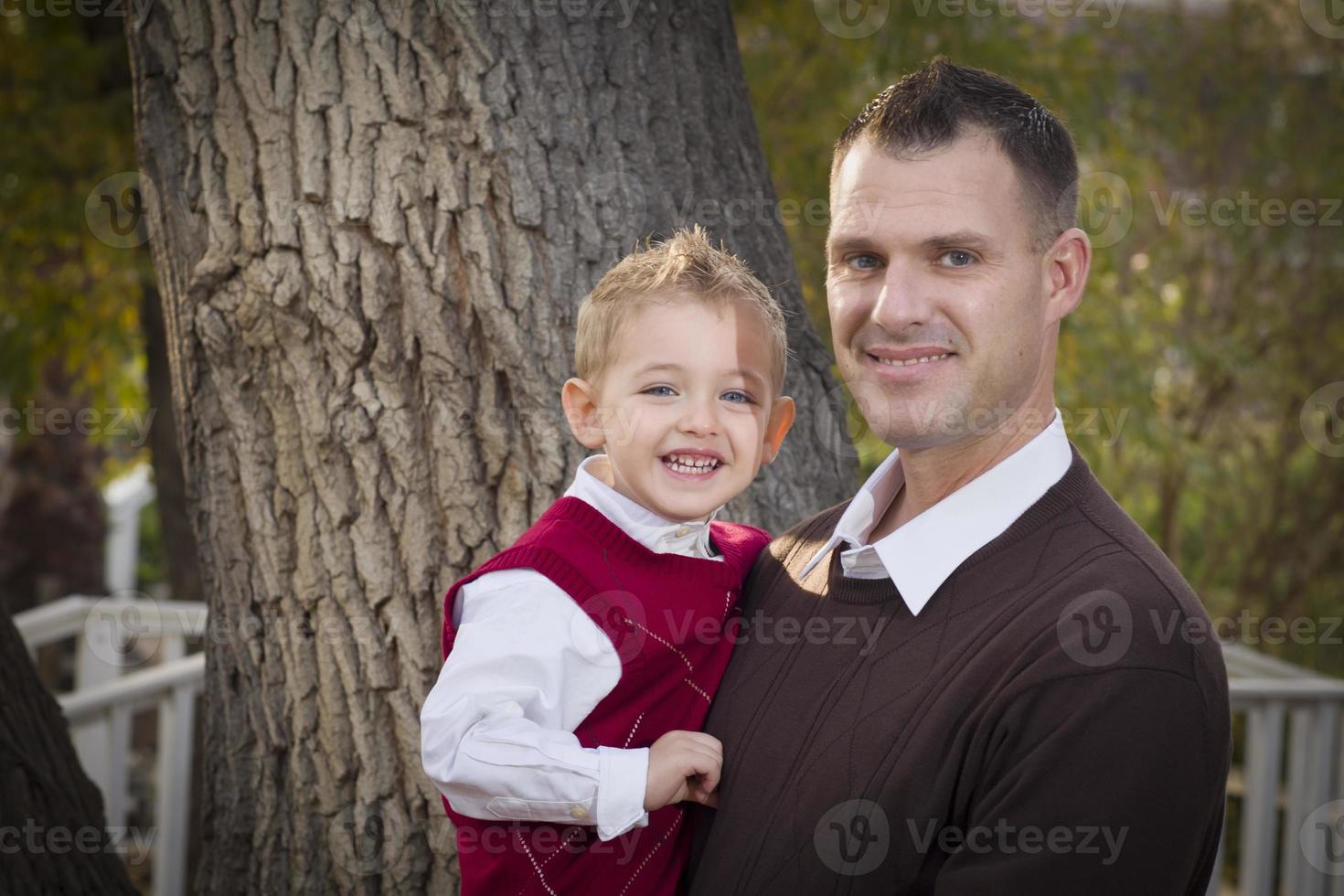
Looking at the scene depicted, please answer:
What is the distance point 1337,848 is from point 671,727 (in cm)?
339

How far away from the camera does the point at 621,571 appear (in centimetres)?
180

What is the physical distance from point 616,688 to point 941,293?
0.77 m

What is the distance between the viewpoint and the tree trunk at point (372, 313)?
2209mm

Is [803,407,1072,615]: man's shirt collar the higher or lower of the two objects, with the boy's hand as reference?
higher

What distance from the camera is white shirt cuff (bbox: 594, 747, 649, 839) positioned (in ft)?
5.30

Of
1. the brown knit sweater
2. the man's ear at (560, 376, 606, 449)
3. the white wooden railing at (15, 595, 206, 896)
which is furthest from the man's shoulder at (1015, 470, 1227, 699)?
the white wooden railing at (15, 595, 206, 896)

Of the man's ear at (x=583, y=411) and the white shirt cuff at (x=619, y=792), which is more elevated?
the man's ear at (x=583, y=411)

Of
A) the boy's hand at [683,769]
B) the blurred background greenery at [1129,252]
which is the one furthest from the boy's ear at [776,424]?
the blurred background greenery at [1129,252]

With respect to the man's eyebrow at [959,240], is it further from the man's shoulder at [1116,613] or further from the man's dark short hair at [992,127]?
the man's shoulder at [1116,613]

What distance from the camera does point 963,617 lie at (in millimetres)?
1541

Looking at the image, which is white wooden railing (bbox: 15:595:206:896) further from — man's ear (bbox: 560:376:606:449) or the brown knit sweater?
the brown knit sweater

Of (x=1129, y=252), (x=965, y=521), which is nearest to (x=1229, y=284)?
(x=1129, y=252)

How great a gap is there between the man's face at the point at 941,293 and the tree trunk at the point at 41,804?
1802 mm

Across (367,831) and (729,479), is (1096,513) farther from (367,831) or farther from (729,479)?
(367,831)
